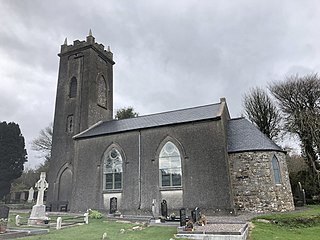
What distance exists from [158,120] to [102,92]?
9.94 m

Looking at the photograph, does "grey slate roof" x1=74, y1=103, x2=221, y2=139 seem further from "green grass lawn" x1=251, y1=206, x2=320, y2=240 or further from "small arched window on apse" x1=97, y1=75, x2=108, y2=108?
"green grass lawn" x1=251, y1=206, x2=320, y2=240

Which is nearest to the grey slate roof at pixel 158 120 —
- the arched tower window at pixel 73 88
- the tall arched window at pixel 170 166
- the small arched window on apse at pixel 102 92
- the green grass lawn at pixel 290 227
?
the tall arched window at pixel 170 166

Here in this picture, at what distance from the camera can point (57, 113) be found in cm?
2745

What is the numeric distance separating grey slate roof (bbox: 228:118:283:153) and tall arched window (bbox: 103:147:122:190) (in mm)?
9194

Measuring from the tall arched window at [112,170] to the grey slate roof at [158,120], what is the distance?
6.36ft

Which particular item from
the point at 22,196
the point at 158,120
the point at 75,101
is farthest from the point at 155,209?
the point at 22,196

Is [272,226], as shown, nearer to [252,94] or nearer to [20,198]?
[252,94]

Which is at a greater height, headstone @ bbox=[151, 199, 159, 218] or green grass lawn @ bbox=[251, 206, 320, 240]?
headstone @ bbox=[151, 199, 159, 218]

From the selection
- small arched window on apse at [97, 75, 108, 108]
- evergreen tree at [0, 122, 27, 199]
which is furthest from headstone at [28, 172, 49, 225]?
evergreen tree at [0, 122, 27, 199]

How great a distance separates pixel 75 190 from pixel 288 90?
26.2 meters

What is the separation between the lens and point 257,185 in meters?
17.9

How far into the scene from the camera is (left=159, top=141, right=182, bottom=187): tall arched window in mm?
19234

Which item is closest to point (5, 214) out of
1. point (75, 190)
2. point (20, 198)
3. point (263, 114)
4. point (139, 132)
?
point (75, 190)

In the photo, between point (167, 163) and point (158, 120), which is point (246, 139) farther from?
point (158, 120)
